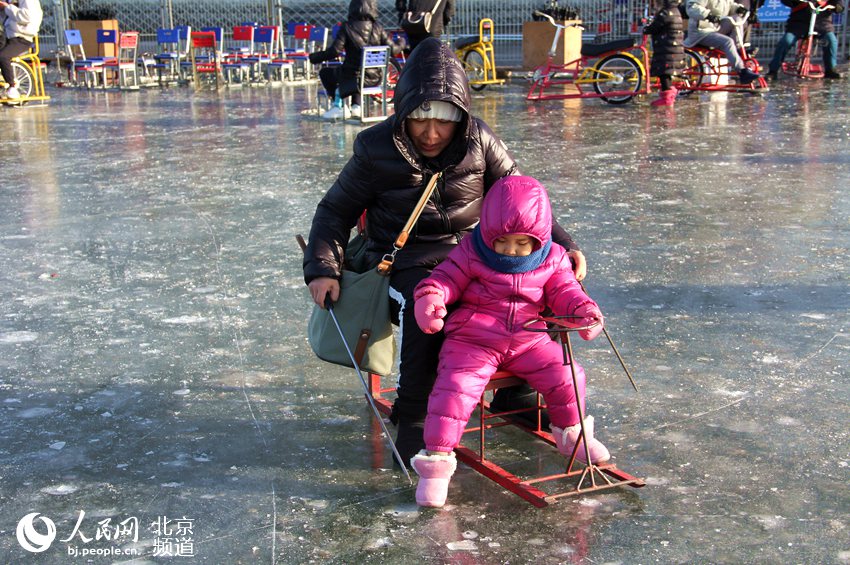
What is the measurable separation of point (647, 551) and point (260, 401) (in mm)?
1687

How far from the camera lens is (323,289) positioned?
138 inches

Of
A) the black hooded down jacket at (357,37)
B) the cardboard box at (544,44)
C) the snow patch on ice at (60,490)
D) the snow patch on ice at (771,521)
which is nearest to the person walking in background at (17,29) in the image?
the black hooded down jacket at (357,37)

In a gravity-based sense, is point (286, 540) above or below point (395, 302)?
below

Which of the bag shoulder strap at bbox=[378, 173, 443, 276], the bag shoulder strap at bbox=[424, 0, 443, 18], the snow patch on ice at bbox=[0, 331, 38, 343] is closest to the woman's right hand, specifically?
the bag shoulder strap at bbox=[378, 173, 443, 276]

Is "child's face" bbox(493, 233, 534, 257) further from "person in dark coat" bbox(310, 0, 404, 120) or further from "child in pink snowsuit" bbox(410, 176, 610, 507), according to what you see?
"person in dark coat" bbox(310, 0, 404, 120)

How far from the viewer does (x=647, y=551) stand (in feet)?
9.35

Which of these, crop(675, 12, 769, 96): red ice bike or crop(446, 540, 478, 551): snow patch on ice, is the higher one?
crop(675, 12, 769, 96): red ice bike

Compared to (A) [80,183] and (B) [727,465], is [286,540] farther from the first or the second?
(A) [80,183]

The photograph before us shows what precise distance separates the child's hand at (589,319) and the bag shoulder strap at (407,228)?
0.65 m

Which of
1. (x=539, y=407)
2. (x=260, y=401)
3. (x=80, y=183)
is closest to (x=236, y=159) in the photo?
(x=80, y=183)

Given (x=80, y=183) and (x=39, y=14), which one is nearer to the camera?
(x=80, y=183)

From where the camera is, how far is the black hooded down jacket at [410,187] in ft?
11.5

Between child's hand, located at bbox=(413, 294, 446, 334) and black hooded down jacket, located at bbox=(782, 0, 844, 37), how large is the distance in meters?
15.6

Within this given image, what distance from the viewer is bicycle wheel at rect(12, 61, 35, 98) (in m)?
16.8
